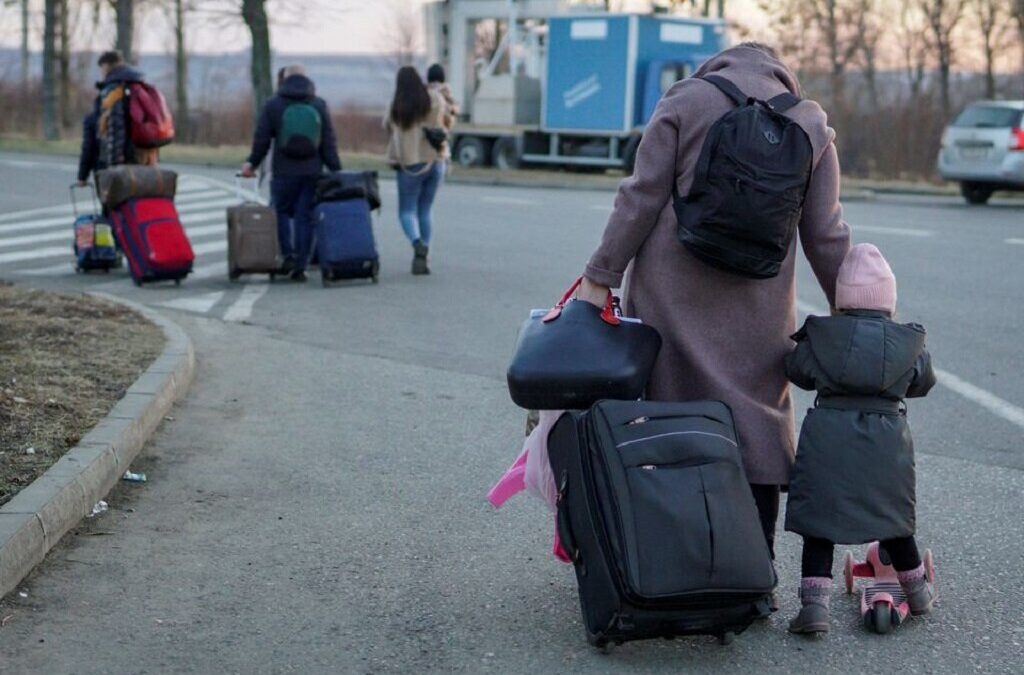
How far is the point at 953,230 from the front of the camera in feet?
57.6

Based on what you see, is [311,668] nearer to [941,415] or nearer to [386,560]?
[386,560]

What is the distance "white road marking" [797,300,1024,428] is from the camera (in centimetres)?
736

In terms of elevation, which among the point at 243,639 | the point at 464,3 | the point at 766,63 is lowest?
the point at 243,639

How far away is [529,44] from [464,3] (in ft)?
5.32

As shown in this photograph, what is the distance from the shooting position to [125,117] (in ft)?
38.7

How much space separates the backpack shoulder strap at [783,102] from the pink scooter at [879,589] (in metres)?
1.32

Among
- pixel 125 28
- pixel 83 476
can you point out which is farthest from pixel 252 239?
pixel 125 28

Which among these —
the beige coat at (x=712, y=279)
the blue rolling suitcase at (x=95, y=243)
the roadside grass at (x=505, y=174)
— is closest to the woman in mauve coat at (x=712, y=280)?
the beige coat at (x=712, y=279)

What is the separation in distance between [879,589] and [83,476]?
9.02 feet

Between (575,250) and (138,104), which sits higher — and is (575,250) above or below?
below

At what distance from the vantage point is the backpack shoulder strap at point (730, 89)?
4.06 metres

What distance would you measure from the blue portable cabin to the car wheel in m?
6.78

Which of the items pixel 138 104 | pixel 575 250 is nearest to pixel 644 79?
pixel 575 250

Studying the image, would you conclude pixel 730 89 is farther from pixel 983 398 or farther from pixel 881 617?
pixel 983 398
